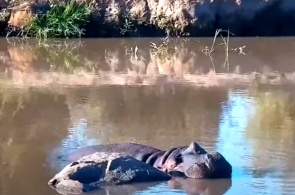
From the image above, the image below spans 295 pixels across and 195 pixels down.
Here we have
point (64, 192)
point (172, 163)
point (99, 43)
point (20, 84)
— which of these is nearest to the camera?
point (64, 192)

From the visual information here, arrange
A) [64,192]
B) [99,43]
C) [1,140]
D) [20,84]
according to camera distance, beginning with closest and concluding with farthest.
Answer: [64,192] < [1,140] < [20,84] < [99,43]

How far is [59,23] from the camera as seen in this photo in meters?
15.9

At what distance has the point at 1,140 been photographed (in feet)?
21.8

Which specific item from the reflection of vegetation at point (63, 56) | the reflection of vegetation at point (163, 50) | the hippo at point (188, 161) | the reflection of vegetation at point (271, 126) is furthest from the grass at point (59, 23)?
the hippo at point (188, 161)

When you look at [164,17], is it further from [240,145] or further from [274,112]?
[240,145]

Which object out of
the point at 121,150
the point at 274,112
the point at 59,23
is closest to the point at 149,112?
the point at 274,112

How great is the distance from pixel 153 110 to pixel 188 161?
2.48 metres

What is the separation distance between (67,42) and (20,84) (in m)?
5.62

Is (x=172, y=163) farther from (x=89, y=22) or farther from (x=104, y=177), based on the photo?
(x=89, y=22)

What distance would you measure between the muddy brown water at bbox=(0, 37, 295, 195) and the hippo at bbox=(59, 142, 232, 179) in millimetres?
87

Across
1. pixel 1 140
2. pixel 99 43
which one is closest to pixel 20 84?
pixel 1 140

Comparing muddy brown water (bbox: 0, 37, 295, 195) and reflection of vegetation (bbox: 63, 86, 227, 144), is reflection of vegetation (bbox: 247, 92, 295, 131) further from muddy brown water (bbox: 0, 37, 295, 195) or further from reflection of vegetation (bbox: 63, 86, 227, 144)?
reflection of vegetation (bbox: 63, 86, 227, 144)

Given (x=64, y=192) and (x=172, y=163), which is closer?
(x=64, y=192)

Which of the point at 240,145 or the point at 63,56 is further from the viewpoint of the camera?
the point at 63,56
